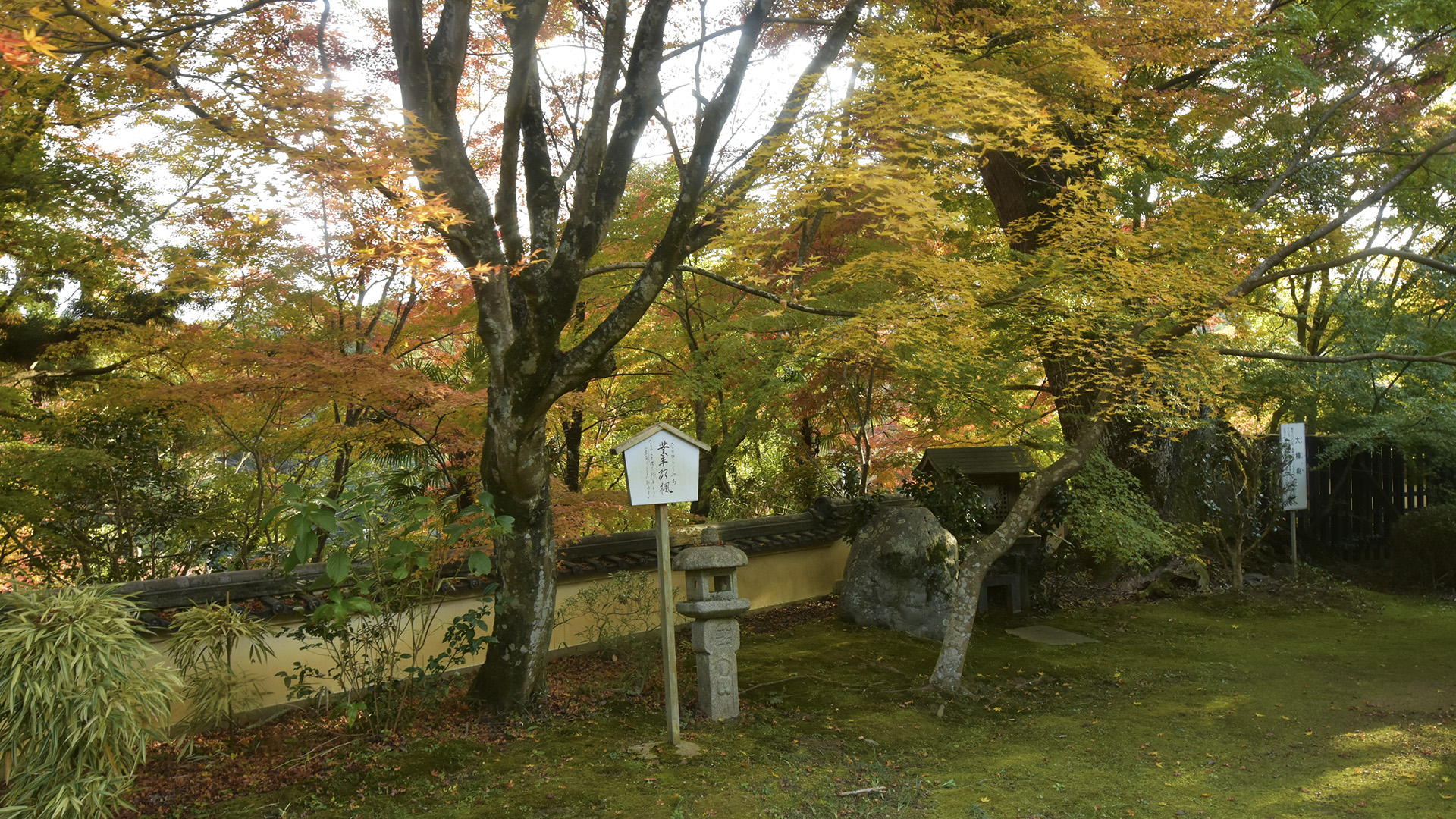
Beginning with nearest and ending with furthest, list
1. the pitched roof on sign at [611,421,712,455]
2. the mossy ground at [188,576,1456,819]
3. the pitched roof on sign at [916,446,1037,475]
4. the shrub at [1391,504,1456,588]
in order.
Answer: the mossy ground at [188,576,1456,819] → the pitched roof on sign at [611,421,712,455] → the pitched roof on sign at [916,446,1037,475] → the shrub at [1391,504,1456,588]

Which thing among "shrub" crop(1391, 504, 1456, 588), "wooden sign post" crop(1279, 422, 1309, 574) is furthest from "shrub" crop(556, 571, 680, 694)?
"shrub" crop(1391, 504, 1456, 588)

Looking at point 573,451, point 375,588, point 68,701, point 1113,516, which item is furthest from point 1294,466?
point 68,701

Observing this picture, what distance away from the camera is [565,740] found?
5086 millimetres

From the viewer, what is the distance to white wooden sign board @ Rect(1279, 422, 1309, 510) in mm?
10219

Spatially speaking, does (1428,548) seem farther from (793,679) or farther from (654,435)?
(654,435)

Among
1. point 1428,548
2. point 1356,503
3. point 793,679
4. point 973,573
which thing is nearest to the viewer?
point 973,573

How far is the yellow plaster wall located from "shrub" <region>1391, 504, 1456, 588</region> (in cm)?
660

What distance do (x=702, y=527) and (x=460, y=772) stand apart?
3.22 m

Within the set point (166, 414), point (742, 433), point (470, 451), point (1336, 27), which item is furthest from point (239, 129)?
point (1336, 27)

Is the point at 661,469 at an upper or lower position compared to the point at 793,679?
upper

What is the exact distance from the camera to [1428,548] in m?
10.0

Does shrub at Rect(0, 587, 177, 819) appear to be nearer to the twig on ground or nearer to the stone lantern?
the stone lantern

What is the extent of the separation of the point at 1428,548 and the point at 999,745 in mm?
8002

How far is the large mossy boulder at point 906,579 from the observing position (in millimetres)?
7945
